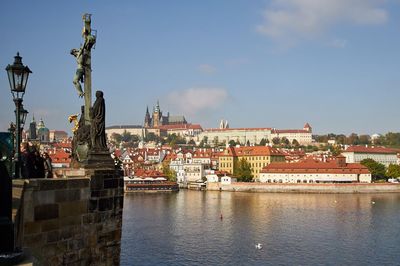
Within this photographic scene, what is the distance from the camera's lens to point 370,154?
5002 inches

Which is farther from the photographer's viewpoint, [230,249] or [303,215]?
[303,215]

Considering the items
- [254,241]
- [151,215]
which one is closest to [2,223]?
[254,241]

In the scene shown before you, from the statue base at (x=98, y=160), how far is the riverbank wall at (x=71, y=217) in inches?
5.2

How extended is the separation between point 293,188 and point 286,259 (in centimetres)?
5719

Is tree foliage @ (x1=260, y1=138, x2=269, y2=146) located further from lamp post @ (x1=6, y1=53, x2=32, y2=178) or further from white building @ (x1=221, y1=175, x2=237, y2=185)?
lamp post @ (x1=6, y1=53, x2=32, y2=178)

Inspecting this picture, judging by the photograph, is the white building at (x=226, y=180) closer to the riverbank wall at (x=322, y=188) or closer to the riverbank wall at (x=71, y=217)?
the riverbank wall at (x=322, y=188)

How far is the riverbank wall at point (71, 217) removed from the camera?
6078mm

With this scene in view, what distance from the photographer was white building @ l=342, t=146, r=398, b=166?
123 m

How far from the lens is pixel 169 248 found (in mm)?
30484

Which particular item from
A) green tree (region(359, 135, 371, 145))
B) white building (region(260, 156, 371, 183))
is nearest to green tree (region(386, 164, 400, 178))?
white building (region(260, 156, 371, 183))

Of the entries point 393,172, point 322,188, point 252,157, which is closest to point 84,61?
point 322,188

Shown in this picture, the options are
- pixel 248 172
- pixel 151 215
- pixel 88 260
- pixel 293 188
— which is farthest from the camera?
pixel 248 172

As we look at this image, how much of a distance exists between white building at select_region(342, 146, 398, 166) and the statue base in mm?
120301

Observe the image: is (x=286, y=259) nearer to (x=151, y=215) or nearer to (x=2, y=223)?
(x=151, y=215)
